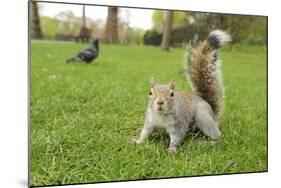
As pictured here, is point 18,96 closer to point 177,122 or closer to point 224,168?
point 177,122

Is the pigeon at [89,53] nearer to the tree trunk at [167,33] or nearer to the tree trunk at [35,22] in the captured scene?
the tree trunk at [35,22]

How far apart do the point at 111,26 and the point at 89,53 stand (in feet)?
0.69

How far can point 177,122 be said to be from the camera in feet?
9.14

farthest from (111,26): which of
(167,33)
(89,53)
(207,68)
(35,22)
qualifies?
(207,68)

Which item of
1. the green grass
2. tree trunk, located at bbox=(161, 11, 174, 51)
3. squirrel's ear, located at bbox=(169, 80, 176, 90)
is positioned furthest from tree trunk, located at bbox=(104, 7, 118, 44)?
squirrel's ear, located at bbox=(169, 80, 176, 90)

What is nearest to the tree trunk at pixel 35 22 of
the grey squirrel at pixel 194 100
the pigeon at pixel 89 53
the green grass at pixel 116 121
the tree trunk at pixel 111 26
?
the green grass at pixel 116 121

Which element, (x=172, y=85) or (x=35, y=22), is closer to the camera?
(x=35, y=22)

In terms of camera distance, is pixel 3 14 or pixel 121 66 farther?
pixel 121 66

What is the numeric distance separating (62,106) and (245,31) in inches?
49.6

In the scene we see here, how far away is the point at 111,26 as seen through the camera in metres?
2.87

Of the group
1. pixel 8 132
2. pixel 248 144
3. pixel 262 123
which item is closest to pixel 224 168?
pixel 248 144

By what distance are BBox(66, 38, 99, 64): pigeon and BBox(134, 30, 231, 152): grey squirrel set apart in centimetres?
37

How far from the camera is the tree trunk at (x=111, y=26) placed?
2.83 meters

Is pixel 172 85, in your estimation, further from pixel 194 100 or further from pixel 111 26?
pixel 111 26
